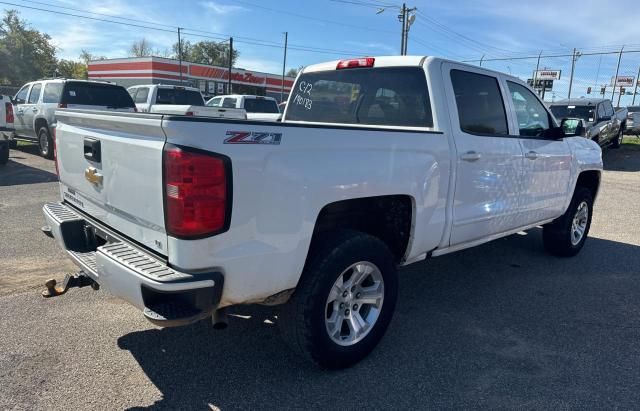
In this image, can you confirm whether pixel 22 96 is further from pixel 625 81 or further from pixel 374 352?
pixel 625 81

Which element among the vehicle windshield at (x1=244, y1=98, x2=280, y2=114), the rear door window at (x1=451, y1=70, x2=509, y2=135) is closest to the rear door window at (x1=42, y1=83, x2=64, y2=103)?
the vehicle windshield at (x1=244, y1=98, x2=280, y2=114)

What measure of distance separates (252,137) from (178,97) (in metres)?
13.5

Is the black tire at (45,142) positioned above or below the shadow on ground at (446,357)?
above

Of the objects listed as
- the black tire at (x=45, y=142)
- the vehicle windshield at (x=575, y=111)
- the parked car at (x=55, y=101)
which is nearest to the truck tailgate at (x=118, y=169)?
the parked car at (x=55, y=101)

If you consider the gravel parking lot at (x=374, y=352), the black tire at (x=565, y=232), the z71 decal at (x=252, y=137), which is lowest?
the gravel parking lot at (x=374, y=352)

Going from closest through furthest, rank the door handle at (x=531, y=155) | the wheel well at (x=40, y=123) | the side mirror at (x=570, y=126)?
the door handle at (x=531, y=155) → the side mirror at (x=570, y=126) → the wheel well at (x=40, y=123)

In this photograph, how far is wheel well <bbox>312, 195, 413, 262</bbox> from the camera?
3201 millimetres

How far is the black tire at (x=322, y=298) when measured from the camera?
2.82 metres

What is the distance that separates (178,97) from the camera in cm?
1492

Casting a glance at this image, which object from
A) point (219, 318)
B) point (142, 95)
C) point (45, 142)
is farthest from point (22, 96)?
point (219, 318)

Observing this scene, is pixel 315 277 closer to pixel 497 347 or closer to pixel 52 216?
pixel 497 347

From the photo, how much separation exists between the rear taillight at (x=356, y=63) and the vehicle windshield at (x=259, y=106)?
12.7 meters

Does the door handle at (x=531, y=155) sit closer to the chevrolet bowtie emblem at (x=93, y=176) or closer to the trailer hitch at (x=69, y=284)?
the chevrolet bowtie emblem at (x=93, y=176)

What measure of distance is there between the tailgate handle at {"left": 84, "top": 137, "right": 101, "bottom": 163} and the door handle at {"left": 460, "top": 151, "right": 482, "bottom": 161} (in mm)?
2533
